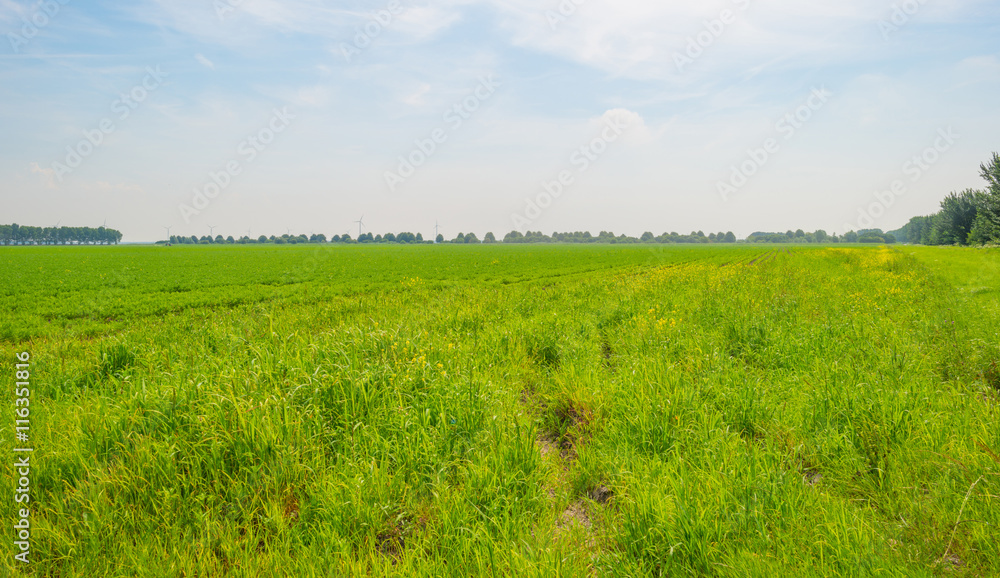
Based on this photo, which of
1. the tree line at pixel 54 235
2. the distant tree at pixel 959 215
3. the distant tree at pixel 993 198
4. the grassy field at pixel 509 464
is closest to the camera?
the grassy field at pixel 509 464

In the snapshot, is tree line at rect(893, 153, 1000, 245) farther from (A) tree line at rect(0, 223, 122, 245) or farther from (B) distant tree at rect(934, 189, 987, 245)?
(A) tree line at rect(0, 223, 122, 245)

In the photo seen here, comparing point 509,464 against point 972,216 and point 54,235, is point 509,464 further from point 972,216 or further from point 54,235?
point 54,235

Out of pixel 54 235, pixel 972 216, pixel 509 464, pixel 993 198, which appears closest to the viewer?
pixel 509 464

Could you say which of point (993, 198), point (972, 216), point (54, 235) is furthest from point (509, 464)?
point (54, 235)

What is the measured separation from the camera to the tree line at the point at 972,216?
137ft

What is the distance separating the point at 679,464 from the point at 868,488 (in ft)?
4.15

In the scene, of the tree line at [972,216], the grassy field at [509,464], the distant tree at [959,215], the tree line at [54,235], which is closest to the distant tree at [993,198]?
the tree line at [972,216]

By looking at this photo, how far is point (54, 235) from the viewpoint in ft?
538

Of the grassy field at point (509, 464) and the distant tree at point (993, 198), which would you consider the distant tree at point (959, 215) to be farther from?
the grassy field at point (509, 464)

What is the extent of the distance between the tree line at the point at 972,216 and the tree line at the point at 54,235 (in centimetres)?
24231

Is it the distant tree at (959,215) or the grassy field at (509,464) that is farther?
the distant tree at (959,215)

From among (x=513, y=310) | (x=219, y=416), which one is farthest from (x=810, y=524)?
(x=513, y=310)

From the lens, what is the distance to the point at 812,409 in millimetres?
3840

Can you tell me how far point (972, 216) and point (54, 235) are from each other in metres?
272
